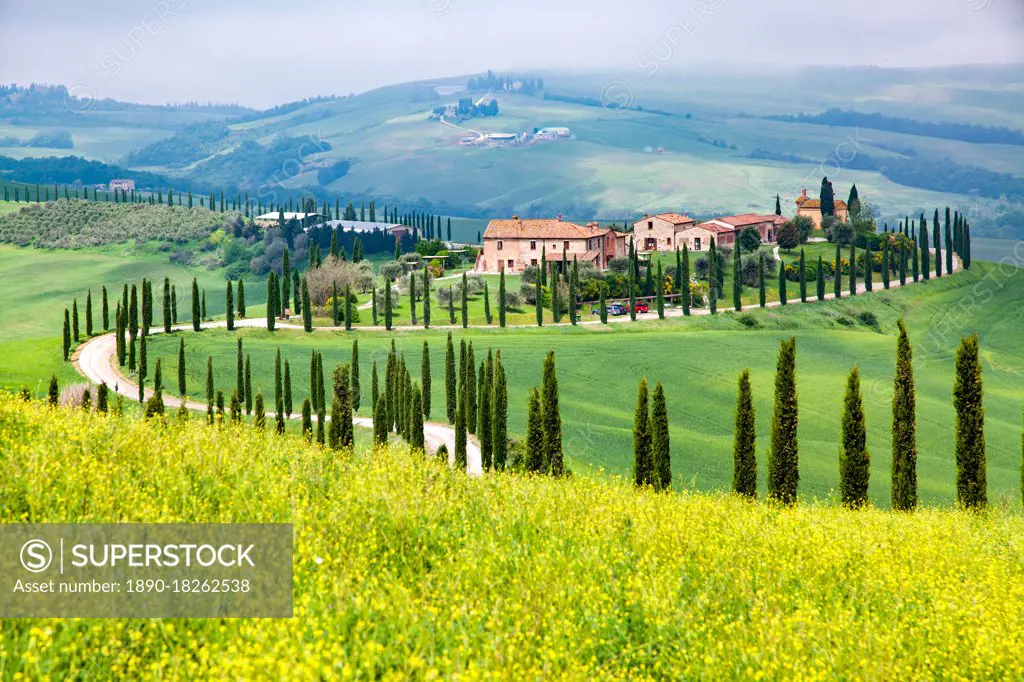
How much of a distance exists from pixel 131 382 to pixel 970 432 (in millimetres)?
63664

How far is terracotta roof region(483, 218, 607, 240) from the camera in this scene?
140 m

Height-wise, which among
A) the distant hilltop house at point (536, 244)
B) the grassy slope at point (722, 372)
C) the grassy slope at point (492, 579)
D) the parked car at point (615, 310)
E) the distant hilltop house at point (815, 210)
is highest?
the distant hilltop house at point (815, 210)

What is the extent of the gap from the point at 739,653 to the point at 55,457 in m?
15.4

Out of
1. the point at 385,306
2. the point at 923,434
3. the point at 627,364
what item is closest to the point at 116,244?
the point at 385,306

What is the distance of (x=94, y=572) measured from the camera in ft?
58.3

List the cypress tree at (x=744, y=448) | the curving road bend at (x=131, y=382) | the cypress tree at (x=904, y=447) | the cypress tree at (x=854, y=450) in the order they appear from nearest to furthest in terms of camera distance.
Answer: the cypress tree at (x=904, y=447), the cypress tree at (x=854, y=450), the cypress tree at (x=744, y=448), the curving road bend at (x=131, y=382)

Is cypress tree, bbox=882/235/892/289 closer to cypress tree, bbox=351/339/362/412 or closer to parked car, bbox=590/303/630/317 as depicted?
parked car, bbox=590/303/630/317

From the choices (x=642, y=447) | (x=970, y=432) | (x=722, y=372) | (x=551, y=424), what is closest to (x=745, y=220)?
(x=722, y=372)

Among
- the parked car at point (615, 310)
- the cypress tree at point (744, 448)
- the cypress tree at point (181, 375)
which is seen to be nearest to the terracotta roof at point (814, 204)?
the parked car at point (615, 310)

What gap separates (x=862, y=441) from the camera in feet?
146

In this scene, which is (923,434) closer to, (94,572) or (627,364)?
(627,364)

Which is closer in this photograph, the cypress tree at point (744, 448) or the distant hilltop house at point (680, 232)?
the cypress tree at point (744, 448)

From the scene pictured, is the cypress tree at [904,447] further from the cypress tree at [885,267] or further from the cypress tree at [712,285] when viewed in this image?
the cypress tree at [885,267]

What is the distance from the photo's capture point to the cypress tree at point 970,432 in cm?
4359
